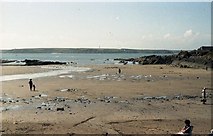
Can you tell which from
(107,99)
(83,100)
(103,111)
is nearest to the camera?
(103,111)

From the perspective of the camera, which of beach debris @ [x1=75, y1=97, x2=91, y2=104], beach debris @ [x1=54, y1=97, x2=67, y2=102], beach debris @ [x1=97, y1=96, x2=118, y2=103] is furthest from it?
beach debris @ [x1=54, y1=97, x2=67, y2=102]

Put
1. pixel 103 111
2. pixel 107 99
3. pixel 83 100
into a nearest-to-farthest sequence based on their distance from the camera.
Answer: pixel 103 111
pixel 83 100
pixel 107 99

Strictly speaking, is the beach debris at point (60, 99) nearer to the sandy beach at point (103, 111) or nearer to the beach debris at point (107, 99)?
the sandy beach at point (103, 111)

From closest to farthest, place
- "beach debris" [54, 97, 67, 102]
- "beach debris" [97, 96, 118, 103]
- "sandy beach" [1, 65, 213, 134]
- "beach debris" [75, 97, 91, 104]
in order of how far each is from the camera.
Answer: "sandy beach" [1, 65, 213, 134] < "beach debris" [75, 97, 91, 104] < "beach debris" [97, 96, 118, 103] < "beach debris" [54, 97, 67, 102]

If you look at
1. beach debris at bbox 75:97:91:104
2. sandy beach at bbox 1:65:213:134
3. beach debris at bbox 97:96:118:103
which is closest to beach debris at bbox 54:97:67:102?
sandy beach at bbox 1:65:213:134

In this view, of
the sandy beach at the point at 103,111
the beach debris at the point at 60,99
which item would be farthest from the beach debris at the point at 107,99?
the beach debris at the point at 60,99

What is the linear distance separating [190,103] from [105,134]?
A: 1030 centimetres

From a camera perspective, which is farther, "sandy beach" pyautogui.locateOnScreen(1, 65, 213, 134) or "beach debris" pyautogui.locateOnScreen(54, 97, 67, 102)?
"beach debris" pyautogui.locateOnScreen(54, 97, 67, 102)

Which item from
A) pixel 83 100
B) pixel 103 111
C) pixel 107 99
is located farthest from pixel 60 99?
pixel 103 111

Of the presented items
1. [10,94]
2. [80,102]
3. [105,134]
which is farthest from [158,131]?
[10,94]

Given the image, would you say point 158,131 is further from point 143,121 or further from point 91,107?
point 91,107

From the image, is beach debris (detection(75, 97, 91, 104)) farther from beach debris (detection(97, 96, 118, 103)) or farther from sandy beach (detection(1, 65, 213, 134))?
beach debris (detection(97, 96, 118, 103))

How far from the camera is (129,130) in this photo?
1598 centimetres

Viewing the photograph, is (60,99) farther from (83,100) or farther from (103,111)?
(103,111)
